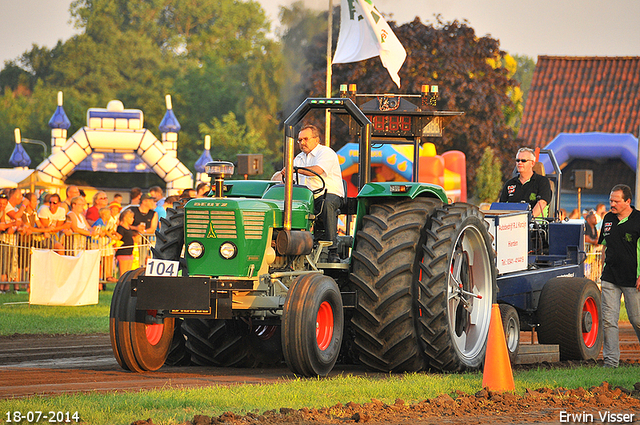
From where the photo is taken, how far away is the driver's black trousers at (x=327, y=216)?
865 cm

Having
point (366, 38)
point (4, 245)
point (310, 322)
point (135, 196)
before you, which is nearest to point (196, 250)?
point (310, 322)

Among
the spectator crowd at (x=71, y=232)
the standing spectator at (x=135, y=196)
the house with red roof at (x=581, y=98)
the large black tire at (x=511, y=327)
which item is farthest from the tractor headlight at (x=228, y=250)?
the house with red roof at (x=581, y=98)

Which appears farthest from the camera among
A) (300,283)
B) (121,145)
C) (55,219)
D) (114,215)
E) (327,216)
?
(121,145)

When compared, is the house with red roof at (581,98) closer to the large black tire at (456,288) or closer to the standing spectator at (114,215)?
the standing spectator at (114,215)

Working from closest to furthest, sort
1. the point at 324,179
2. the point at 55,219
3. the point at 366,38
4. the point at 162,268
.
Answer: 1. the point at 162,268
2. the point at 324,179
3. the point at 55,219
4. the point at 366,38

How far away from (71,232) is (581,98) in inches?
1038

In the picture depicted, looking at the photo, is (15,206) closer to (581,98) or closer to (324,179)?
(324,179)

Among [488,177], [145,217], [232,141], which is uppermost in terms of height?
[232,141]

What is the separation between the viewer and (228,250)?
25.9ft

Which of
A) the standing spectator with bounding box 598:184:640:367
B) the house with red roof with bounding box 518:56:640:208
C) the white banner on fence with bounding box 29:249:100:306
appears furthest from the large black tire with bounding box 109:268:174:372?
the house with red roof with bounding box 518:56:640:208

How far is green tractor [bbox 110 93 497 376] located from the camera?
7.70 m

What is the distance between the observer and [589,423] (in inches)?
241

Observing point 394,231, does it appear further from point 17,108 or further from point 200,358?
point 17,108

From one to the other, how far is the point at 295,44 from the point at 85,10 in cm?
6473
